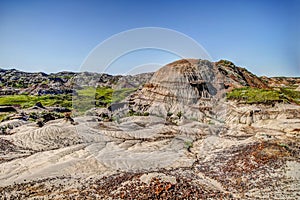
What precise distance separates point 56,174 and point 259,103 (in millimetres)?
36767

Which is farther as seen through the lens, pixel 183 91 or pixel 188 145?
pixel 183 91

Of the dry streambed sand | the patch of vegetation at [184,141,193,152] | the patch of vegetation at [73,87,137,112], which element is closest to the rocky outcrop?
the patch of vegetation at [73,87,137,112]

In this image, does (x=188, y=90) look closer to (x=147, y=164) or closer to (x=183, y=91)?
(x=183, y=91)

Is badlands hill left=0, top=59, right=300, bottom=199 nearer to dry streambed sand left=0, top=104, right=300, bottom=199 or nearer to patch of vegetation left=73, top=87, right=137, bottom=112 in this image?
dry streambed sand left=0, top=104, right=300, bottom=199

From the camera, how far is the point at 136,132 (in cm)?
3691

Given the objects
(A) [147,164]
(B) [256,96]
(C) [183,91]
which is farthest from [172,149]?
(C) [183,91]

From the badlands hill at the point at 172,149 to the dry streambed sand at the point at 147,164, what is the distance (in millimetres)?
67

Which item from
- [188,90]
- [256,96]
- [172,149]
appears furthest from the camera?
[188,90]

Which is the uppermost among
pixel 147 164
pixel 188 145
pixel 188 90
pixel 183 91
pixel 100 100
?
pixel 188 90

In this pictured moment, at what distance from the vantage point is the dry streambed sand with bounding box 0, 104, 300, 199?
16297 millimetres

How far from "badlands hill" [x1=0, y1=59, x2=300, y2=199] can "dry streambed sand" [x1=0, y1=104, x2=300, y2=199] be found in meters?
0.07

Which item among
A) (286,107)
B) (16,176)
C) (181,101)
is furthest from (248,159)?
(181,101)

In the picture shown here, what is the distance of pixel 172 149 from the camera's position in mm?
29141

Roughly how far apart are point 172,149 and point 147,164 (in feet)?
22.5
